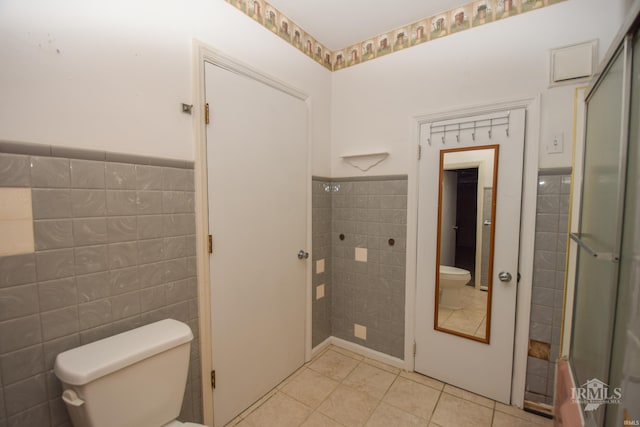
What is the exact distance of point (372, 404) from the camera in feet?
5.99

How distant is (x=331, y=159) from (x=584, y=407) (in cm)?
210

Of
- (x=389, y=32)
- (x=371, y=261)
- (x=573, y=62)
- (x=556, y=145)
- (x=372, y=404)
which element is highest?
(x=389, y=32)

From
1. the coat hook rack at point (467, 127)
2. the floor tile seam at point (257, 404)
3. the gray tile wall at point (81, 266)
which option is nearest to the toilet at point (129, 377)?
the gray tile wall at point (81, 266)

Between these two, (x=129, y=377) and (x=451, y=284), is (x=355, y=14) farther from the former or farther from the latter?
(x=129, y=377)

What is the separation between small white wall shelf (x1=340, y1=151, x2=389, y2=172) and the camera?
2.19 metres

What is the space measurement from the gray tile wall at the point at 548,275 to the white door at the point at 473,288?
112mm

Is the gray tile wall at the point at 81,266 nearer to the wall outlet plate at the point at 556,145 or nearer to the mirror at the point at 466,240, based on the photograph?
the mirror at the point at 466,240

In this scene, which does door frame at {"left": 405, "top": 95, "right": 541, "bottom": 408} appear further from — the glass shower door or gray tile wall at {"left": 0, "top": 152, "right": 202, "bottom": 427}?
gray tile wall at {"left": 0, "top": 152, "right": 202, "bottom": 427}

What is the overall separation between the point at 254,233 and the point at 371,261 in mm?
1041

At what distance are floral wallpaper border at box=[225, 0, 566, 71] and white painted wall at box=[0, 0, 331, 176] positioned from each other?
0.26m

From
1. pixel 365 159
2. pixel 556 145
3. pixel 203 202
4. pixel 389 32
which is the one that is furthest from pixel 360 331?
pixel 389 32

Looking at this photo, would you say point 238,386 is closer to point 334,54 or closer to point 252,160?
point 252,160

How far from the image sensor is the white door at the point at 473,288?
1744 millimetres

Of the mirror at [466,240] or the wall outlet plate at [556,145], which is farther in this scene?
the mirror at [466,240]
